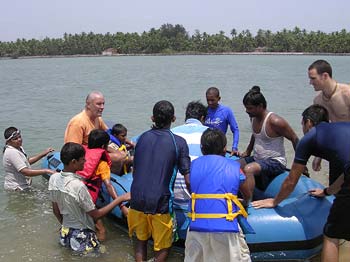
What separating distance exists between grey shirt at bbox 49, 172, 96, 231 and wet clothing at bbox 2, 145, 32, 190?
2041 millimetres

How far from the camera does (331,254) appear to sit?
3.18 m

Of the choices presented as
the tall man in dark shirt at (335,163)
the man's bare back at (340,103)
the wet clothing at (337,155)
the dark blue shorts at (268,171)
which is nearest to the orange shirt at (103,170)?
the dark blue shorts at (268,171)

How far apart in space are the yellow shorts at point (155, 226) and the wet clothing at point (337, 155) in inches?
50.2

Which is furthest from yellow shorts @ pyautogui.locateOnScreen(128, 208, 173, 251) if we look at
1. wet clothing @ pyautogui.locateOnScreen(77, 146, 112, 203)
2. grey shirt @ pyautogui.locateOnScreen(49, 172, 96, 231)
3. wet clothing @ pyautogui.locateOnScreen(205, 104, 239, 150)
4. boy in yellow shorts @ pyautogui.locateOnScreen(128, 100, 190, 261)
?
wet clothing @ pyautogui.locateOnScreen(205, 104, 239, 150)

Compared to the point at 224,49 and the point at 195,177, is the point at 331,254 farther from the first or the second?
the point at 224,49

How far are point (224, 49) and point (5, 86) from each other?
79.8 metres

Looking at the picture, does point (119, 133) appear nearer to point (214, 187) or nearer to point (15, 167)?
point (15, 167)

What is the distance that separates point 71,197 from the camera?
154 inches

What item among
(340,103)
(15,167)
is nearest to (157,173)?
(340,103)

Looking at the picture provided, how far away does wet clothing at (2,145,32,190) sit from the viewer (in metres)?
5.78

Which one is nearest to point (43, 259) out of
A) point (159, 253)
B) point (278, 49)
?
point (159, 253)

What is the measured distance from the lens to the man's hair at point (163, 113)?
3666mm

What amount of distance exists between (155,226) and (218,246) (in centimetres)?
74

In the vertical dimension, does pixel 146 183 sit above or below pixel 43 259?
above
